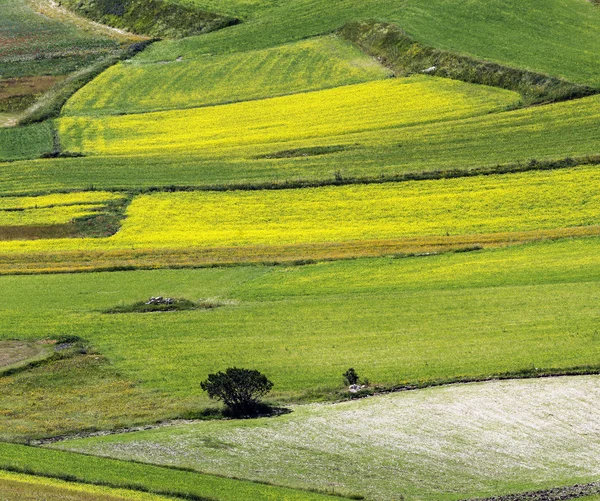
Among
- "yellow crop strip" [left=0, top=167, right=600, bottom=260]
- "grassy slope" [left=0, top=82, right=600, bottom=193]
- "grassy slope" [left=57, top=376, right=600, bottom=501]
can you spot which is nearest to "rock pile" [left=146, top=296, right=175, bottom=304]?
"yellow crop strip" [left=0, top=167, right=600, bottom=260]

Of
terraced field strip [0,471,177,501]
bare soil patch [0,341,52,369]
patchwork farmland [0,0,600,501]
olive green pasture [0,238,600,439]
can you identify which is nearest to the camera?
terraced field strip [0,471,177,501]

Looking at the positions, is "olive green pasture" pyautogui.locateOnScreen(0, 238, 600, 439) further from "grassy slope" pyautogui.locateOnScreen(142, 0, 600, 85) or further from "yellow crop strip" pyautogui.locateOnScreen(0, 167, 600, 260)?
"grassy slope" pyautogui.locateOnScreen(142, 0, 600, 85)

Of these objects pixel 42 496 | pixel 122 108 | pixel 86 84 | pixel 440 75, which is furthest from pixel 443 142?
pixel 42 496

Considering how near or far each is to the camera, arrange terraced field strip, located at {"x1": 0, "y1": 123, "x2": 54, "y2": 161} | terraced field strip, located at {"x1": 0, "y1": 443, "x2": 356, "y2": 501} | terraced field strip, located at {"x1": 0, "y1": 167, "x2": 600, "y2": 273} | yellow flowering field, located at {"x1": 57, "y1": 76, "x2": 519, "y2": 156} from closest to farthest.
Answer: terraced field strip, located at {"x1": 0, "y1": 443, "x2": 356, "y2": 501} < terraced field strip, located at {"x1": 0, "y1": 167, "x2": 600, "y2": 273} < yellow flowering field, located at {"x1": 57, "y1": 76, "x2": 519, "y2": 156} < terraced field strip, located at {"x1": 0, "y1": 123, "x2": 54, "y2": 161}

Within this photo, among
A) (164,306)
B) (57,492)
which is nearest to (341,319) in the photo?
(164,306)

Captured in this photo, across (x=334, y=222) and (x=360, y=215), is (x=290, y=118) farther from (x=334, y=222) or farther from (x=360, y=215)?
(x=334, y=222)

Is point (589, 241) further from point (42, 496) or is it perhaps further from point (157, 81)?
point (157, 81)
